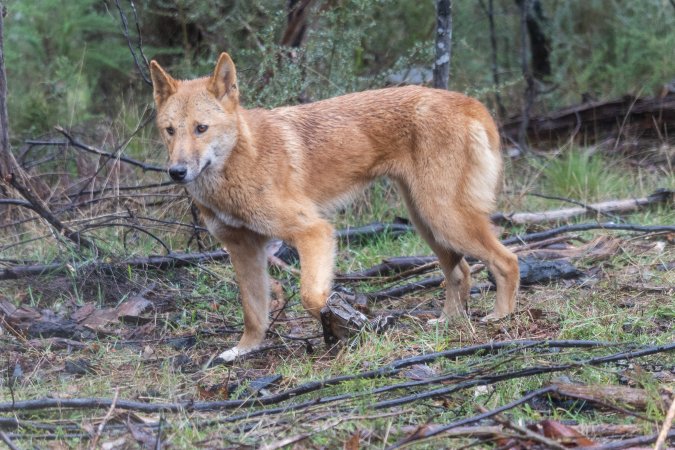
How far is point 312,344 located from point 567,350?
1.49 m

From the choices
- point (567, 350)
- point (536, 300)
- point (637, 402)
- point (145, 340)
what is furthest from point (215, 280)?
point (637, 402)

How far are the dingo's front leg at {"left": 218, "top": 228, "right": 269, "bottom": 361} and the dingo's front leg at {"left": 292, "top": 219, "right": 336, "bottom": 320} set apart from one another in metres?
0.44

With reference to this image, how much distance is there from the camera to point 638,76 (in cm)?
1053

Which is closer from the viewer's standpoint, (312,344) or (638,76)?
(312,344)

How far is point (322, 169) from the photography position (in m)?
5.72

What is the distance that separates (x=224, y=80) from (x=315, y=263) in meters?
1.23

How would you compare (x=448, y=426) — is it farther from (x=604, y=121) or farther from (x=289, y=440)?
(x=604, y=121)

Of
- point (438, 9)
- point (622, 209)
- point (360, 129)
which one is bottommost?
point (622, 209)

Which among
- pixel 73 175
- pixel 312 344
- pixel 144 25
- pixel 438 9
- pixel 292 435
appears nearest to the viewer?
pixel 292 435

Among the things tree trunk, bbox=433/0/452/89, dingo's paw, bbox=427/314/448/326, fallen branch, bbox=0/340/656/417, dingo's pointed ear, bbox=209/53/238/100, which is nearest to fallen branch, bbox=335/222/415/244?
tree trunk, bbox=433/0/452/89

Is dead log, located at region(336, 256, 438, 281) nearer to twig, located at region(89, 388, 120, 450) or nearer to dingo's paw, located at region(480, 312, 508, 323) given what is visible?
dingo's paw, located at region(480, 312, 508, 323)

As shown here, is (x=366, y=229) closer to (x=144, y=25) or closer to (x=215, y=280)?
(x=215, y=280)

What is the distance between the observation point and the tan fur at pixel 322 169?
5223 millimetres

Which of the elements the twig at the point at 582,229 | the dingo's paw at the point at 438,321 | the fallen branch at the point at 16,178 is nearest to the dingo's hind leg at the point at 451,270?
the dingo's paw at the point at 438,321
